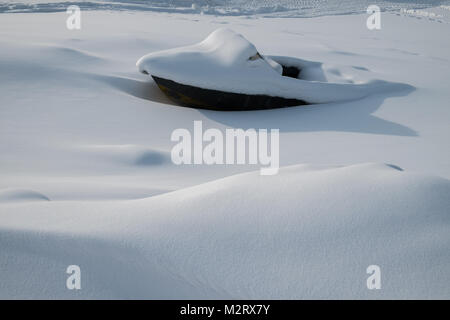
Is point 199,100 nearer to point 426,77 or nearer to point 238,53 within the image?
point 238,53

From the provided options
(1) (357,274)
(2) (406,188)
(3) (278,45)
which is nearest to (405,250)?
(1) (357,274)

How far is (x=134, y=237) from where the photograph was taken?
117cm

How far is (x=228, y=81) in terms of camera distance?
3775 mm

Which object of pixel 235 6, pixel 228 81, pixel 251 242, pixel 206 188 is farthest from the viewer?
pixel 235 6

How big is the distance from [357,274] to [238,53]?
10.3 feet

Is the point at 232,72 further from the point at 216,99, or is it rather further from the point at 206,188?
the point at 206,188

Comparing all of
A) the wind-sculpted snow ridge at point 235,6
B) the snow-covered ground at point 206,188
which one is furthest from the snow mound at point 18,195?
the wind-sculpted snow ridge at point 235,6

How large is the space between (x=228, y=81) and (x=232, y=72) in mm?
99

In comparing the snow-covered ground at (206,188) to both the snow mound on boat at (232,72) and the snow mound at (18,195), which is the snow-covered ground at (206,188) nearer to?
the snow mound at (18,195)

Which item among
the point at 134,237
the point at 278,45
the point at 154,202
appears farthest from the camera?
the point at 278,45

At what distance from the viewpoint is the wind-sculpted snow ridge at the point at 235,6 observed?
29.1 ft

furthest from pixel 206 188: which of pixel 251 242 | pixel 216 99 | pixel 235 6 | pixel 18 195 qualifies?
pixel 235 6

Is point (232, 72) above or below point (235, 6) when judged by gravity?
below

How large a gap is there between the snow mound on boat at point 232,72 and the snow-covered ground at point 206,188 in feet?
0.55
